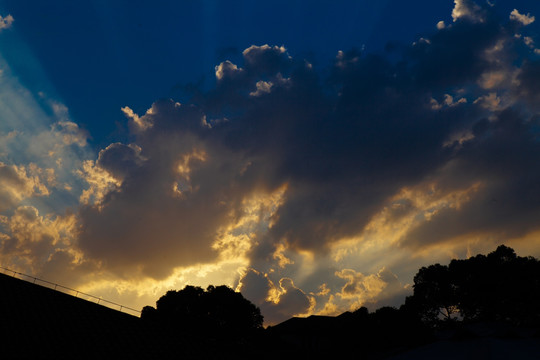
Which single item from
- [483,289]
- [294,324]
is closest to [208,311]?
[294,324]

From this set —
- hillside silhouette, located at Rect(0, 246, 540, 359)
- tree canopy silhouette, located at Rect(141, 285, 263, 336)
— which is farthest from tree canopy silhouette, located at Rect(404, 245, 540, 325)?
tree canopy silhouette, located at Rect(141, 285, 263, 336)

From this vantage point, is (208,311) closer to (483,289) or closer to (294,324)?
(294,324)

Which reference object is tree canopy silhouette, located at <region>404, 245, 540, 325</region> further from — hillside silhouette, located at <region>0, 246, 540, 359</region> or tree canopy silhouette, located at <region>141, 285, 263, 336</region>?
tree canopy silhouette, located at <region>141, 285, 263, 336</region>

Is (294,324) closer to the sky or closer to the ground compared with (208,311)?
closer to the ground

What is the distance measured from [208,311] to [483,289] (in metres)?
44.0

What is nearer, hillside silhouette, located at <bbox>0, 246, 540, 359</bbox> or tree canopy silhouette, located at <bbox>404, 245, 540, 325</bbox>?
hillside silhouette, located at <bbox>0, 246, 540, 359</bbox>

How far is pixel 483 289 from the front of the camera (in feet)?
163

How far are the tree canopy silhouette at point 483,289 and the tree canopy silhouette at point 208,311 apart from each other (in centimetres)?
2997

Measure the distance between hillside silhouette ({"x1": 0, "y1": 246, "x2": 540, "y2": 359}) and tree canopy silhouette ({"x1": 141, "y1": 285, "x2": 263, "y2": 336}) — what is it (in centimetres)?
15

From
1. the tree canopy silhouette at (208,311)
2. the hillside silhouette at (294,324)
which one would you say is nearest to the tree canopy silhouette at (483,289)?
the hillside silhouette at (294,324)

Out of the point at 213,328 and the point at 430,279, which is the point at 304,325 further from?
the point at 430,279

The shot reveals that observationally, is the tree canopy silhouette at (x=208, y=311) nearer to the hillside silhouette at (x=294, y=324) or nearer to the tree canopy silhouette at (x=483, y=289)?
the hillside silhouette at (x=294, y=324)

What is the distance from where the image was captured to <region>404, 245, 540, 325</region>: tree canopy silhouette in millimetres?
45719

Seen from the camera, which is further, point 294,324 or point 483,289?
point 483,289
